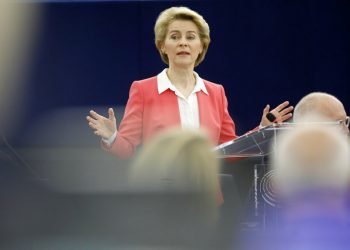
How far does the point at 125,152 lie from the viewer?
1.17 meters

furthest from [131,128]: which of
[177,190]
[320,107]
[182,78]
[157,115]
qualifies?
[177,190]

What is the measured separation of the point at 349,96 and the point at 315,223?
111 inches

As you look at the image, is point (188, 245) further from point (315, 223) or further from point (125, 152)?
point (125, 152)

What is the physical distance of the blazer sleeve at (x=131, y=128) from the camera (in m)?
1.19

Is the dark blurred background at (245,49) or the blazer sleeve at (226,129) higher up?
the dark blurred background at (245,49)

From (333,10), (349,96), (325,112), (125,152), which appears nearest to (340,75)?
(349,96)

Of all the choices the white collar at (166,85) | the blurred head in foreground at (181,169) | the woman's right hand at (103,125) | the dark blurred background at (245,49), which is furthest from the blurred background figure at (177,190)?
the dark blurred background at (245,49)

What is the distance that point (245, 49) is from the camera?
135 inches

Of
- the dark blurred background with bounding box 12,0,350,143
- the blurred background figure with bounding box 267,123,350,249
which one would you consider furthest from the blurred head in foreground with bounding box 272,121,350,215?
the dark blurred background with bounding box 12,0,350,143

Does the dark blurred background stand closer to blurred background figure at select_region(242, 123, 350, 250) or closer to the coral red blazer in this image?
the coral red blazer

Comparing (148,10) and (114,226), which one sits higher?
(148,10)

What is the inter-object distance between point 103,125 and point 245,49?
2268 mm

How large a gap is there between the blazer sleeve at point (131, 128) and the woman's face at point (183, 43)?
109 millimetres

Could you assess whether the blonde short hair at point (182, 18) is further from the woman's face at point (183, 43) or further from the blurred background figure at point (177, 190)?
the blurred background figure at point (177, 190)
